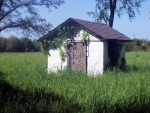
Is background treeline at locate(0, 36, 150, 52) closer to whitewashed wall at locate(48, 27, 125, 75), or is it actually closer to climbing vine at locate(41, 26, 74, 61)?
climbing vine at locate(41, 26, 74, 61)

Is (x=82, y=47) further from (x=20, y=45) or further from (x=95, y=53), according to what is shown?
(x=20, y=45)


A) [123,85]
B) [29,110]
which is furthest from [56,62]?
[29,110]

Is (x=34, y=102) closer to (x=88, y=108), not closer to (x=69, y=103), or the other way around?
(x=69, y=103)

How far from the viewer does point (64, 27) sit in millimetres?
17266

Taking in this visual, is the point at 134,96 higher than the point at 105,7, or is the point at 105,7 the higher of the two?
the point at 105,7

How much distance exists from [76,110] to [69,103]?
1.73 ft

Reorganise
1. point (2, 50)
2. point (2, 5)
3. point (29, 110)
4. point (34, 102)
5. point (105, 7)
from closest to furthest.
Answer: point (29, 110) → point (34, 102) → point (2, 5) → point (105, 7) → point (2, 50)

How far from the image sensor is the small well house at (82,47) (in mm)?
16031

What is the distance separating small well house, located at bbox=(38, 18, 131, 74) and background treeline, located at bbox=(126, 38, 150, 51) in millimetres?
37678

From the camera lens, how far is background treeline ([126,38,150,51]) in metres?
54.9

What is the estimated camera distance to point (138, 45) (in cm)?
5594

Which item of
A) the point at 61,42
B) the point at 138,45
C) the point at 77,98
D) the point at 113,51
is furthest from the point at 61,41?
the point at 138,45

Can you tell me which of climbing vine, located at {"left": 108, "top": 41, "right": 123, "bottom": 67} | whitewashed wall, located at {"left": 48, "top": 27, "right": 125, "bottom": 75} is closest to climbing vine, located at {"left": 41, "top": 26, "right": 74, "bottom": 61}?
whitewashed wall, located at {"left": 48, "top": 27, "right": 125, "bottom": 75}

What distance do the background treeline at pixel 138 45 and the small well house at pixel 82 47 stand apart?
3768 centimetres
